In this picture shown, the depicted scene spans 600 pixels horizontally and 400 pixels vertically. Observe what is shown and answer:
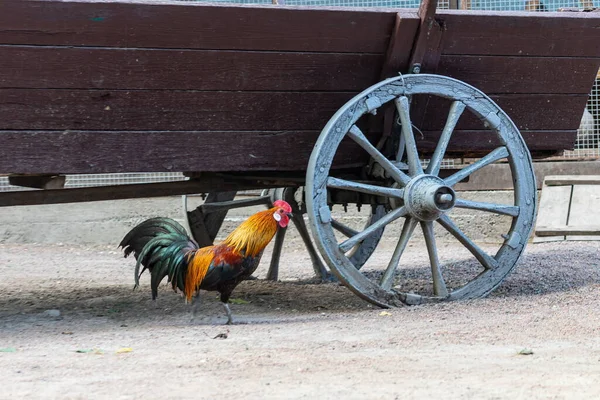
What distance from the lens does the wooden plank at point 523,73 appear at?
Answer: 5.38 m

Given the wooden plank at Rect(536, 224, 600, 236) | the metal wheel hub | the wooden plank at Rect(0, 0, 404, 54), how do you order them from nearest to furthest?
1. the wooden plank at Rect(0, 0, 404, 54)
2. the metal wheel hub
3. the wooden plank at Rect(536, 224, 600, 236)

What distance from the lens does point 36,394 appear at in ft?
10.3

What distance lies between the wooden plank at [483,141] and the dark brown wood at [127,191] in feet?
2.83

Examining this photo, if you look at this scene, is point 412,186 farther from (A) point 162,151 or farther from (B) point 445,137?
(A) point 162,151

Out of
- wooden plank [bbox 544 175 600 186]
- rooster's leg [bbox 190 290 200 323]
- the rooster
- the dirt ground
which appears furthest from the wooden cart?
wooden plank [bbox 544 175 600 186]

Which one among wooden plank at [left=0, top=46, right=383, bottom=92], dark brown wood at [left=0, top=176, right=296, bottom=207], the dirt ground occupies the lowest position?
the dirt ground

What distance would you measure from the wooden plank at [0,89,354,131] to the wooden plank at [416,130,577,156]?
2.13 ft

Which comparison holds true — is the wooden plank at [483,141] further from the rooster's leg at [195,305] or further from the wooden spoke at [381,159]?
the rooster's leg at [195,305]

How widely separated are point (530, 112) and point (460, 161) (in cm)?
313

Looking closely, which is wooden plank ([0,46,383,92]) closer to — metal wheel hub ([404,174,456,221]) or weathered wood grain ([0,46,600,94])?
weathered wood grain ([0,46,600,94])

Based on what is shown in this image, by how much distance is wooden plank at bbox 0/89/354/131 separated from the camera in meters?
4.67

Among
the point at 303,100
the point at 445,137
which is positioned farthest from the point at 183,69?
the point at 445,137

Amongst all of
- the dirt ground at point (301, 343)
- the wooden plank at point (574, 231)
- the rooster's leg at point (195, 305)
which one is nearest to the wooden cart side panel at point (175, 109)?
the rooster's leg at point (195, 305)

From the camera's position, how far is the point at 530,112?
5707mm
